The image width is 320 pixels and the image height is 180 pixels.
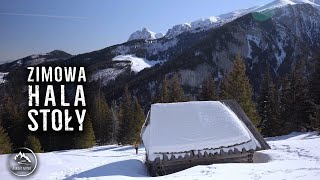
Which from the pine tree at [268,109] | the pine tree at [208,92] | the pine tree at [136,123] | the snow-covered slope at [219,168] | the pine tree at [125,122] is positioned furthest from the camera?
the pine tree at [125,122]

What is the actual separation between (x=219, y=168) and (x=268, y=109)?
102ft

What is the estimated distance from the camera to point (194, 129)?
25.2m

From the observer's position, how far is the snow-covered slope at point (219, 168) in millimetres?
18281

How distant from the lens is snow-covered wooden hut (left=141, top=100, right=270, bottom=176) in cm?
2380

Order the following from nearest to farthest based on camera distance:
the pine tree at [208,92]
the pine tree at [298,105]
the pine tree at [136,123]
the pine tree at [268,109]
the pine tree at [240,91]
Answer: the pine tree at [240,91] → the pine tree at [298,105] → the pine tree at [208,92] → the pine tree at [268,109] → the pine tree at [136,123]

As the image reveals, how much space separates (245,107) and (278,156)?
51.0 feet

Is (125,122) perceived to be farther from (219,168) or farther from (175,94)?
(219,168)

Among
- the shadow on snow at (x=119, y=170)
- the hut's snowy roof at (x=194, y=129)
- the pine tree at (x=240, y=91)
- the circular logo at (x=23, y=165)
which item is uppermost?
the pine tree at (x=240, y=91)

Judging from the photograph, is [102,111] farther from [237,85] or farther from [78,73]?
[78,73]

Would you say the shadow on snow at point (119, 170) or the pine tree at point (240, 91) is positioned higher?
the pine tree at point (240, 91)

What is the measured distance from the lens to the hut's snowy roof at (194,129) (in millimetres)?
24156

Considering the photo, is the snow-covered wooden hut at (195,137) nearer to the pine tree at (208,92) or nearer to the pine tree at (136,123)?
the pine tree at (208,92)

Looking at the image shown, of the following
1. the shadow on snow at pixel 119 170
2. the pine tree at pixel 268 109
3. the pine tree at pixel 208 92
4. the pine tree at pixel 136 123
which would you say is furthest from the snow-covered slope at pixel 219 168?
the pine tree at pixel 136 123

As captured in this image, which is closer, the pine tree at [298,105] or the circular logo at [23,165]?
the circular logo at [23,165]
